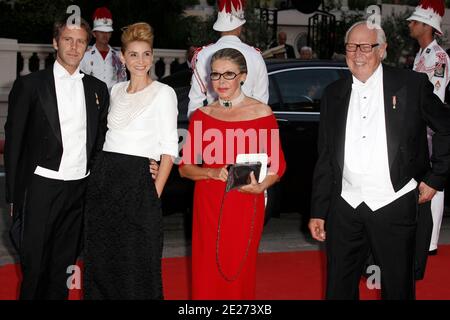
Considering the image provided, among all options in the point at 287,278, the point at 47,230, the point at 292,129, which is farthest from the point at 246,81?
the point at 47,230

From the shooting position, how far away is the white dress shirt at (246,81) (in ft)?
23.4

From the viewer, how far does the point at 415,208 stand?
205 inches

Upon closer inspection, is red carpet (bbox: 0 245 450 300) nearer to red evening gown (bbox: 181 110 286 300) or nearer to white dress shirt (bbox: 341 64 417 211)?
red evening gown (bbox: 181 110 286 300)

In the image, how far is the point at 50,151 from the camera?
17.8ft

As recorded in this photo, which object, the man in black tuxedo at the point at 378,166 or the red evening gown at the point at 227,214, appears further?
the red evening gown at the point at 227,214

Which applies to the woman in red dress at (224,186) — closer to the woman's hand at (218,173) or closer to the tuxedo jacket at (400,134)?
the woman's hand at (218,173)

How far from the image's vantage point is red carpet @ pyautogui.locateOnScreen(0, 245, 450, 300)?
690 cm

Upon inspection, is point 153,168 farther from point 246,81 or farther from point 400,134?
point 246,81

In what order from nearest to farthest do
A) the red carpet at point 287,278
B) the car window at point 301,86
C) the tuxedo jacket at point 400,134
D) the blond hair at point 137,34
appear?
1. the tuxedo jacket at point 400,134
2. the blond hair at point 137,34
3. the red carpet at point 287,278
4. the car window at point 301,86

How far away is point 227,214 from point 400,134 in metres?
1.04

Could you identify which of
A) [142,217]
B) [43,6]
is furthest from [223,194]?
[43,6]

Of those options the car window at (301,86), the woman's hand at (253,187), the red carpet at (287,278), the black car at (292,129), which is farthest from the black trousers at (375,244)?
the car window at (301,86)
